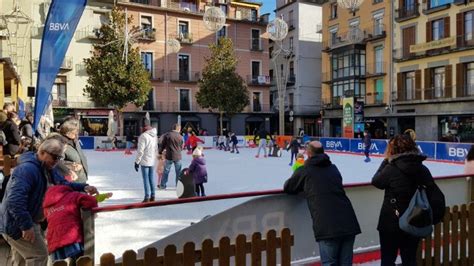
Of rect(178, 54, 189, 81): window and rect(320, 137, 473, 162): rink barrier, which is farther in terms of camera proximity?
rect(178, 54, 189, 81): window

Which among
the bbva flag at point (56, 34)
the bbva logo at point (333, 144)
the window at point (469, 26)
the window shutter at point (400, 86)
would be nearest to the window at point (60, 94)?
the bbva logo at point (333, 144)

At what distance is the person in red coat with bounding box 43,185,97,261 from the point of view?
10.2ft

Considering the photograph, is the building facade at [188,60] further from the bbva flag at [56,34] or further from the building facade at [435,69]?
the bbva flag at [56,34]

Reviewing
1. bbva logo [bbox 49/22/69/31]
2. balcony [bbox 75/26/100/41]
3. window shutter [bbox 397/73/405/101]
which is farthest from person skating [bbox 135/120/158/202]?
balcony [bbox 75/26/100/41]

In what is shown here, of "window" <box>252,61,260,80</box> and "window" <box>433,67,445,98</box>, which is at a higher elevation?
"window" <box>252,61,260,80</box>

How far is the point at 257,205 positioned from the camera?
4012 millimetres

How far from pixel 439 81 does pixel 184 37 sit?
77.3 feet

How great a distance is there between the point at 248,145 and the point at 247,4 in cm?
2210

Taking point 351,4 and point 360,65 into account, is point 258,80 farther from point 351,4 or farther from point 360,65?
point 351,4

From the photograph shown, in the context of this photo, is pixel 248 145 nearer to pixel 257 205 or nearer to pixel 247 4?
pixel 247 4

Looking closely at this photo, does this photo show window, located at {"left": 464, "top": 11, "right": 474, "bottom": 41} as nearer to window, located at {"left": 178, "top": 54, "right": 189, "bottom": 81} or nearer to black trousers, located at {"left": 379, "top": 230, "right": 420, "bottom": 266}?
window, located at {"left": 178, "top": 54, "right": 189, "bottom": 81}

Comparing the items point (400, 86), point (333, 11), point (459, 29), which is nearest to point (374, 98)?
point (400, 86)

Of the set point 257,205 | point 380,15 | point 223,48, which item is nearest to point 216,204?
point 257,205

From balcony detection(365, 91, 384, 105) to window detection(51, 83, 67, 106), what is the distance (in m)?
26.8
